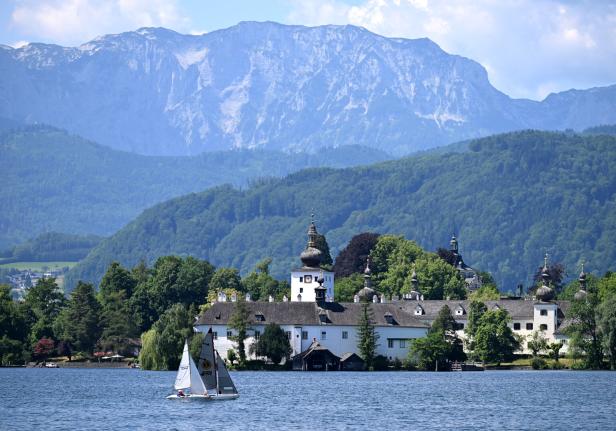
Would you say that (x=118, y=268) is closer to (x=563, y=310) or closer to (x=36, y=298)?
(x=36, y=298)

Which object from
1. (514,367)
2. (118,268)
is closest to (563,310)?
(514,367)

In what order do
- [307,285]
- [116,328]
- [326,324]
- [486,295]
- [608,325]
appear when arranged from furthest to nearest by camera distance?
[486,295]
[307,285]
[116,328]
[326,324]
[608,325]

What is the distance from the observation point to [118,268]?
614ft

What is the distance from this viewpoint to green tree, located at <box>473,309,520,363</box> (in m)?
148

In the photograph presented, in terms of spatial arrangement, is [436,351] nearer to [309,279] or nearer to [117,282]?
[309,279]

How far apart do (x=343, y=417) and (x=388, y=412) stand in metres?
4.31

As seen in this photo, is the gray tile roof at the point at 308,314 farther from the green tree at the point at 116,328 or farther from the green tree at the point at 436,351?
the green tree at the point at 116,328

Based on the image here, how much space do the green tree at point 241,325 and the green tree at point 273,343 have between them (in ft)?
5.15

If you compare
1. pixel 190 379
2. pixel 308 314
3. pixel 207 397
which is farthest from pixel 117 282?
pixel 190 379

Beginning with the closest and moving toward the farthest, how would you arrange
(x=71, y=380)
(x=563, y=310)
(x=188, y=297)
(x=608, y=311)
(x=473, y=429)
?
1. (x=473, y=429)
2. (x=71, y=380)
3. (x=608, y=311)
4. (x=563, y=310)
5. (x=188, y=297)

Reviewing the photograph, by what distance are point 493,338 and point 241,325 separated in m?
24.5

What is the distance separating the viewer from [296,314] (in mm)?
149500

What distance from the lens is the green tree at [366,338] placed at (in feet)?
473

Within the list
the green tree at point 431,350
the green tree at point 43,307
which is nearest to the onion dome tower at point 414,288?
the green tree at point 431,350
